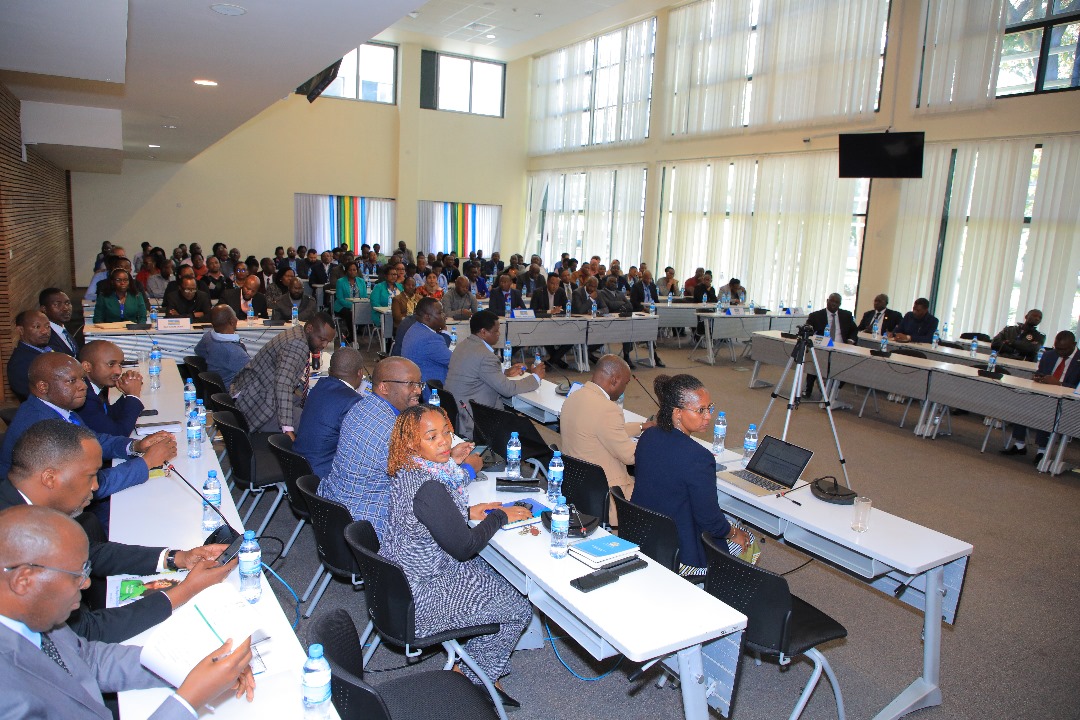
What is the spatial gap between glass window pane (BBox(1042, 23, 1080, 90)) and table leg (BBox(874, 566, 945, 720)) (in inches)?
344

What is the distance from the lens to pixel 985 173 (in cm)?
952

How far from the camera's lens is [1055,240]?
888 cm

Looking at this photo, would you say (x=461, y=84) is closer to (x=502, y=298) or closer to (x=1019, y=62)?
(x=502, y=298)

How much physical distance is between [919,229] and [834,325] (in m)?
2.60

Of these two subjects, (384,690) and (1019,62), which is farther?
(1019,62)

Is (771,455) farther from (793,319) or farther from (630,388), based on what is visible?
(793,319)

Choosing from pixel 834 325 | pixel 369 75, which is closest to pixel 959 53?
pixel 834 325

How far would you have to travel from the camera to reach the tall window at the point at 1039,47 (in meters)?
8.63

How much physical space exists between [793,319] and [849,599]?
8.38 metres

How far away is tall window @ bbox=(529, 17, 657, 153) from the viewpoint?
1532 centimetres

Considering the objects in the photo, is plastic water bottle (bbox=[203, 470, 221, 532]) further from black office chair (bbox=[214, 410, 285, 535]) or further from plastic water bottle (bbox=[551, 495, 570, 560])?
plastic water bottle (bbox=[551, 495, 570, 560])

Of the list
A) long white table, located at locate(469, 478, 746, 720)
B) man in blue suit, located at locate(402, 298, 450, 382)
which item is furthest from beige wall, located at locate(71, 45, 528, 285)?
long white table, located at locate(469, 478, 746, 720)

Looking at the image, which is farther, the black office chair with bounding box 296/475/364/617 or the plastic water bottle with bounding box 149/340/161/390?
the plastic water bottle with bounding box 149/340/161/390

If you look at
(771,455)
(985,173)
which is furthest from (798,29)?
(771,455)
